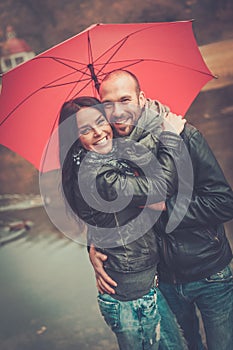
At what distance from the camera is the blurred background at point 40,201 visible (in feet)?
9.57

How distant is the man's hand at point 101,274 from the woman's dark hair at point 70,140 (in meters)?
0.23

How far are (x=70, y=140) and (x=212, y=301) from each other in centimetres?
100

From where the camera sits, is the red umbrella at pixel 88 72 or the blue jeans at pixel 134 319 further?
the red umbrella at pixel 88 72

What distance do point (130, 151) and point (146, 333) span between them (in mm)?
839

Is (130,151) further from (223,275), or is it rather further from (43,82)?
(223,275)

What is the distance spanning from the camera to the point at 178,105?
2252mm

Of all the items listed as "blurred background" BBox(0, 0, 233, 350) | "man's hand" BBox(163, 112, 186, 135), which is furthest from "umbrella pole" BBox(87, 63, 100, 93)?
"blurred background" BBox(0, 0, 233, 350)

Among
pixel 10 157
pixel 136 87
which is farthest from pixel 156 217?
pixel 10 157

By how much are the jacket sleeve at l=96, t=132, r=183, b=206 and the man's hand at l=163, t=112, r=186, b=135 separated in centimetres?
3

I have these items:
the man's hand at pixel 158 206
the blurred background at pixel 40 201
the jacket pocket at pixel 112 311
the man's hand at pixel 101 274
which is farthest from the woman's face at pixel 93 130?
the blurred background at pixel 40 201

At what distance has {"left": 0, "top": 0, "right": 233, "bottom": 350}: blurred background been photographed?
2916 mm

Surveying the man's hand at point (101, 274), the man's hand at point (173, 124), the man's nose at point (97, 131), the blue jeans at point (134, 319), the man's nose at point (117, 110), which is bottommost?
the blue jeans at point (134, 319)

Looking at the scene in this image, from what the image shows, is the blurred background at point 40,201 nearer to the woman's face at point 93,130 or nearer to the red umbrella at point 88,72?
the red umbrella at point 88,72

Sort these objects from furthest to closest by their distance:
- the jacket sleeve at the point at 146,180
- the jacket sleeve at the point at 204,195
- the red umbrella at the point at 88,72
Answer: the red umbrella at the point at 88,72 < the jacket sleeve at the point at 204,195 < the jacket sleeve at the point at 146,180
